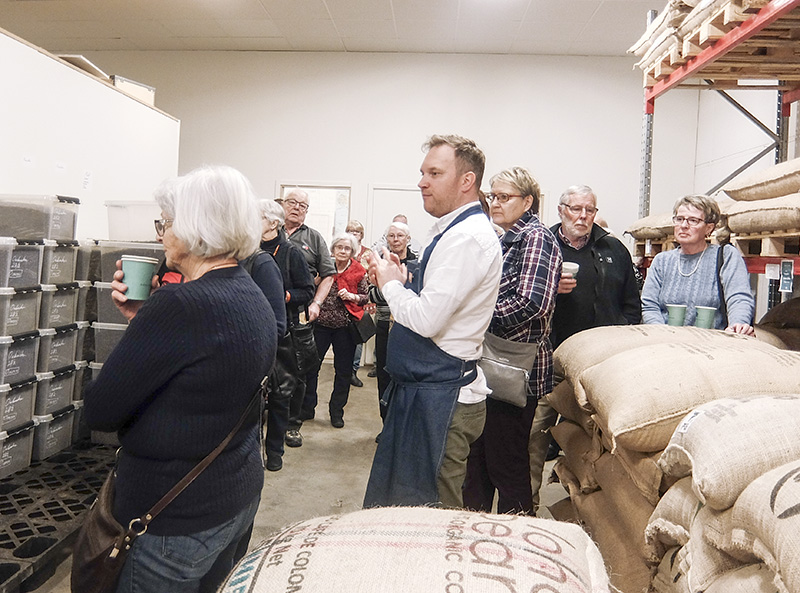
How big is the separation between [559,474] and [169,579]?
2089 mm

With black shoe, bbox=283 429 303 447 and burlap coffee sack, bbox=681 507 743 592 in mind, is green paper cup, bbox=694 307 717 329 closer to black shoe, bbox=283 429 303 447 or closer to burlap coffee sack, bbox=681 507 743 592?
burlap coffee sack, bbox=681 507 743 592

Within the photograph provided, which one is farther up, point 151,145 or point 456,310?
point 151,145

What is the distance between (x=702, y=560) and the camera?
135cm

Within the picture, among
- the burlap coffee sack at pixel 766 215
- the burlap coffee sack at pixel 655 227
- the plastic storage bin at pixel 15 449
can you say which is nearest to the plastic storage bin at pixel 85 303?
the plastic storage bin at pixel 15 449

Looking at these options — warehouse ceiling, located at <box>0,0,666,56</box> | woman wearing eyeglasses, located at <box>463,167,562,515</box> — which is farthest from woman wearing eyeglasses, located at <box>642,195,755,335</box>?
warehouse ceiling, located at <box>0,0,666,56</box>

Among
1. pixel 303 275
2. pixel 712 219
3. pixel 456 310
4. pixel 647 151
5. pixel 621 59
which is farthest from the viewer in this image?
pixel 621 59

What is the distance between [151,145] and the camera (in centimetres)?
505

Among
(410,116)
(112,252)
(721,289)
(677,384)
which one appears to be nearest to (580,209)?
(721,289)

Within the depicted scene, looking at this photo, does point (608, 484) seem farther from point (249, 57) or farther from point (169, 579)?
point (249, 57)

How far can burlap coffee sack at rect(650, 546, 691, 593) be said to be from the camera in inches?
58.1

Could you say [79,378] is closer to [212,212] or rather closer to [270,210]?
[270,210]

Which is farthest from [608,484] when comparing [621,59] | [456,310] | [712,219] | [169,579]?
[621,59]

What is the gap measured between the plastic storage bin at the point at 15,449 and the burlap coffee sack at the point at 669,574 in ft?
8.57

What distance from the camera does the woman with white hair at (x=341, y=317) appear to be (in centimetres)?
430
